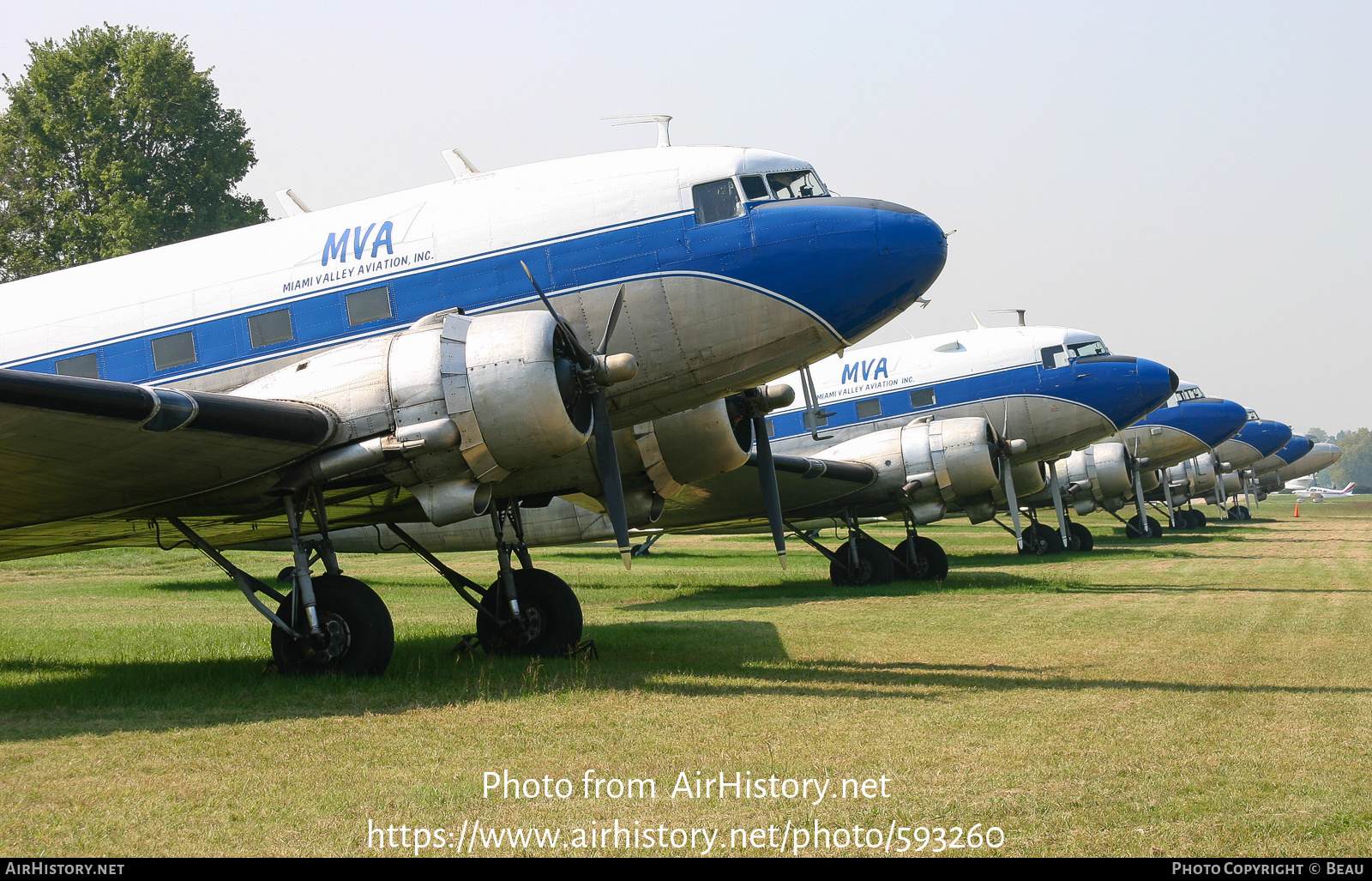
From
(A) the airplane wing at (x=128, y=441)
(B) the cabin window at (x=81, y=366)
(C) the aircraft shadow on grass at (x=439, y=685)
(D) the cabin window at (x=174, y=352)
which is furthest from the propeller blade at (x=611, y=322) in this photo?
(B) the cabin window at (x=81, y=366)

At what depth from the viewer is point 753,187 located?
10.3m

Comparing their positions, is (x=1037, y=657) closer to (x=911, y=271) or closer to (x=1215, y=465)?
(x=911, y=271)

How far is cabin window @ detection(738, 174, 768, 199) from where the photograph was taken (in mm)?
10242

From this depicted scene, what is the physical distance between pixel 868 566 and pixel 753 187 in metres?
11.7

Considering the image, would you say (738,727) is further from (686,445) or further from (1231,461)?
(1231,461)

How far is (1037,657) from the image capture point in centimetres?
1048

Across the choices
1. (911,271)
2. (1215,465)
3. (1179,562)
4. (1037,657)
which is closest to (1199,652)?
(1037,657)

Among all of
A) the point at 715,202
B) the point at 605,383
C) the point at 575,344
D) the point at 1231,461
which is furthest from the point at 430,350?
the point at 1231,461

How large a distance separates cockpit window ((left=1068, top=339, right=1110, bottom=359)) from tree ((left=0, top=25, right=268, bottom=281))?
3458 cm

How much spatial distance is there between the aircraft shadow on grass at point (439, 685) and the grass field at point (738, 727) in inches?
1.8

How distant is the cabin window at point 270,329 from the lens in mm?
10445

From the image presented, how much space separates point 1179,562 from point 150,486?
22.6 m

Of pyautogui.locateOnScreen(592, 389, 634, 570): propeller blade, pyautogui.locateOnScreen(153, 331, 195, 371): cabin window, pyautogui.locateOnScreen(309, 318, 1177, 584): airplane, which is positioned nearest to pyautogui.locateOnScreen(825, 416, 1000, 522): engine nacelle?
pyautogui.locateOnScreen(309, 318, 1177, 584): airplane

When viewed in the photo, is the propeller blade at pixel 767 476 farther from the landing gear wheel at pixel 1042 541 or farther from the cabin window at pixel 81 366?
the landing gear wheel at pixel 1042 541
